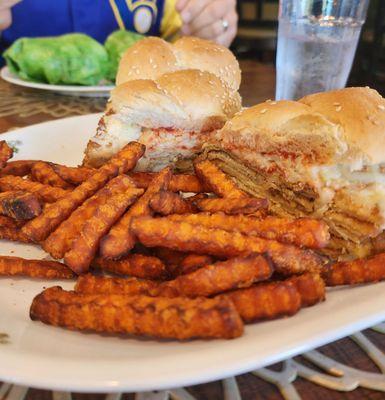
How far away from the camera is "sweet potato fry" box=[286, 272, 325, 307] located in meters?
1.10

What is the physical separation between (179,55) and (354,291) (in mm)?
1545

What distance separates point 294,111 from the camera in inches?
62.3

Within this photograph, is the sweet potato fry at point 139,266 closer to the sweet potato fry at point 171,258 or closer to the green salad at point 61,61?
the sweet potato fry at point 171,258

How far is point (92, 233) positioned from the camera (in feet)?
4.24

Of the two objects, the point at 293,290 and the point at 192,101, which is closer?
the point at 293,290

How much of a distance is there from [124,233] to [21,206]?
0.42m

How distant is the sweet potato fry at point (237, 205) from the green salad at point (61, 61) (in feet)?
7.96

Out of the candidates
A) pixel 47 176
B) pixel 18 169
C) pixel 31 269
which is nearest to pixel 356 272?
pixel 31 269

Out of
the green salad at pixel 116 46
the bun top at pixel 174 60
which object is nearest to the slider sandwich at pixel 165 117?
the bun top at pixel 174 60

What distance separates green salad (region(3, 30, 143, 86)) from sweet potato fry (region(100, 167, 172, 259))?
2330 millimetres

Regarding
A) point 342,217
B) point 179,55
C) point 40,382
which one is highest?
point 179,55

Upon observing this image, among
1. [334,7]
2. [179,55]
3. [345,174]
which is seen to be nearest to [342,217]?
Result: [345,174]

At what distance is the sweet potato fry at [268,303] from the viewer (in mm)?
1039

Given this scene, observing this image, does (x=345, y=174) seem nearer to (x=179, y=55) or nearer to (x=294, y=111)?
(x=294, y=111)
